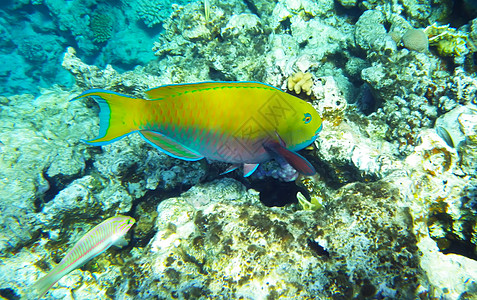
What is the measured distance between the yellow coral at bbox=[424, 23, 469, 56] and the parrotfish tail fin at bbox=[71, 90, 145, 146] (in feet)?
13.5

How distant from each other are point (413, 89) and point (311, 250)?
2761 millimetres

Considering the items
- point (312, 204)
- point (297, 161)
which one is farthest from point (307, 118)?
point (312, 204)

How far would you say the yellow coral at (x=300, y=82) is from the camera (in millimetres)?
2773

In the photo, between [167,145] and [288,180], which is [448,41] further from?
[167,145]

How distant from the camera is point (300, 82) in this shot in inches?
110

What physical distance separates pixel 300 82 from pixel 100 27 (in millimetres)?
11221

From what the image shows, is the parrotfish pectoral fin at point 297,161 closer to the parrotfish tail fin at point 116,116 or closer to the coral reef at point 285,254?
the coral reef at point 285,254

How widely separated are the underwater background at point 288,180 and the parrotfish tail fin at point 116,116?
1060 millimetres

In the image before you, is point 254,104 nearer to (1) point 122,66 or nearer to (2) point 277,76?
(2) point 277,76

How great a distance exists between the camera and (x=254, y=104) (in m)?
1.78

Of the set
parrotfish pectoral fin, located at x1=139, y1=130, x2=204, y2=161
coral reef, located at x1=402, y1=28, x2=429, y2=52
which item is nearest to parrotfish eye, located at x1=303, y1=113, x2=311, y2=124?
parrotfish pectoral fin, located at x1=139, y1=130, x2=204, y2=161

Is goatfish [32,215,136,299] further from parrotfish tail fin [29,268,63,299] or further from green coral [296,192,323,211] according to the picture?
green coral [296,192,323,211]

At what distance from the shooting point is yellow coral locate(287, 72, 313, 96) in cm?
277

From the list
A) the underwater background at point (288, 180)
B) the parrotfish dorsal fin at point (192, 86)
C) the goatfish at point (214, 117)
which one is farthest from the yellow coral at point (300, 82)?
the parrotfish dorsal fin at point (192, 86)
